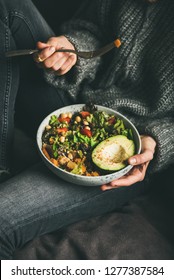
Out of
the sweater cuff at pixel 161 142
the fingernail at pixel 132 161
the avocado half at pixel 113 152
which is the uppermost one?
the avocado half at pixel 113 152

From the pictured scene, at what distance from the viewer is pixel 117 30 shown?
3.22 ft

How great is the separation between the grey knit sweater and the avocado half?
0.33 ft

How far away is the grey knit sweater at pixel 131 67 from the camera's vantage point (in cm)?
94

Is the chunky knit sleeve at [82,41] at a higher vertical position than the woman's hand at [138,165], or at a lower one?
higher

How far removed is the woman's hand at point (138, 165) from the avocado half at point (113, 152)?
2 cm

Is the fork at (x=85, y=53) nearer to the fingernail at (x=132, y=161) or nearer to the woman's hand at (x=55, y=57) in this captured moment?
the woman's hand at (x=55, y=57)

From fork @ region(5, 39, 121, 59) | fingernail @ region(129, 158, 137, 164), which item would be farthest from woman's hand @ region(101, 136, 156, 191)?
fork @ region(5, 39, 121, 59)

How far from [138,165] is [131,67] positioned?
25 centimetres

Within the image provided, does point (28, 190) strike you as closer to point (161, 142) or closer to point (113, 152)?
point (113, 152)

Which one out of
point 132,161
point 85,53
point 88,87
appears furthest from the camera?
point 88,87

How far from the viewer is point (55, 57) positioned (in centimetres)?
89

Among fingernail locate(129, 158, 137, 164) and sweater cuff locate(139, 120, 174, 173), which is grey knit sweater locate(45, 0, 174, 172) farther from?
fingernail locate(129, 158, 137, 164)

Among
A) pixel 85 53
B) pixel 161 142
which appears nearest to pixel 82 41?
pixel 85 53

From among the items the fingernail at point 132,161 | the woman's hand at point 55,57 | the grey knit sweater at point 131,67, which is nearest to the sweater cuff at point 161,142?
the grey knit sweater at point 131,67
